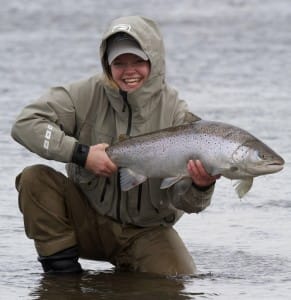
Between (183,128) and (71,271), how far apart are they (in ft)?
3.48

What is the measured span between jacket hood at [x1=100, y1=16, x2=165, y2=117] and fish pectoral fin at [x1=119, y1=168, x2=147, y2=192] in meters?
0.37

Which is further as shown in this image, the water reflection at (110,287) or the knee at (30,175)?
the knee at (30,175)

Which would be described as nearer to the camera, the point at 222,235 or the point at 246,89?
the point at 222,235

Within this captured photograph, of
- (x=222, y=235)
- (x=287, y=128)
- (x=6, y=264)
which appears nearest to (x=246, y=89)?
(x=287, y=128)

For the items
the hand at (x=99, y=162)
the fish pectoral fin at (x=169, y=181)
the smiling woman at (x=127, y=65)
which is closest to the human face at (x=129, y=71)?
the smiling woman at (x=127, y=65)

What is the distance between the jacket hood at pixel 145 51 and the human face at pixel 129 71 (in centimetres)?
3

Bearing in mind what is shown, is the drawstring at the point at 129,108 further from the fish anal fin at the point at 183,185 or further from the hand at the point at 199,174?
the hand at the point at 199,174

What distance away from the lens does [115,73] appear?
22.8ft

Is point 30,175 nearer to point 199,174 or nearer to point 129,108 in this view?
point 129,108

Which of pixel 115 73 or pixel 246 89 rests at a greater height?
pixel 246 89

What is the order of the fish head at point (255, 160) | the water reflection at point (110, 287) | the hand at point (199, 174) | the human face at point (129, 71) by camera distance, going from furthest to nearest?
1. the human face at point (129, 71)
2. the water reflection at point (110, 287)
3. the hand at point (199, 174)
4. the fish head at point (255, 160)

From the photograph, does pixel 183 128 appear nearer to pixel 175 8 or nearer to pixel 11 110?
pixel 11 110

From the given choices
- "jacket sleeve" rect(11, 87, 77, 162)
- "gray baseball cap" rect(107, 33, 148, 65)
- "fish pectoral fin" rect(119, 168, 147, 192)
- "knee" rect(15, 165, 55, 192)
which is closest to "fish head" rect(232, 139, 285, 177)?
"fish pectoral fin" rect(119, 168, 147, 192)

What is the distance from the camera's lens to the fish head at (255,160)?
255 inches
